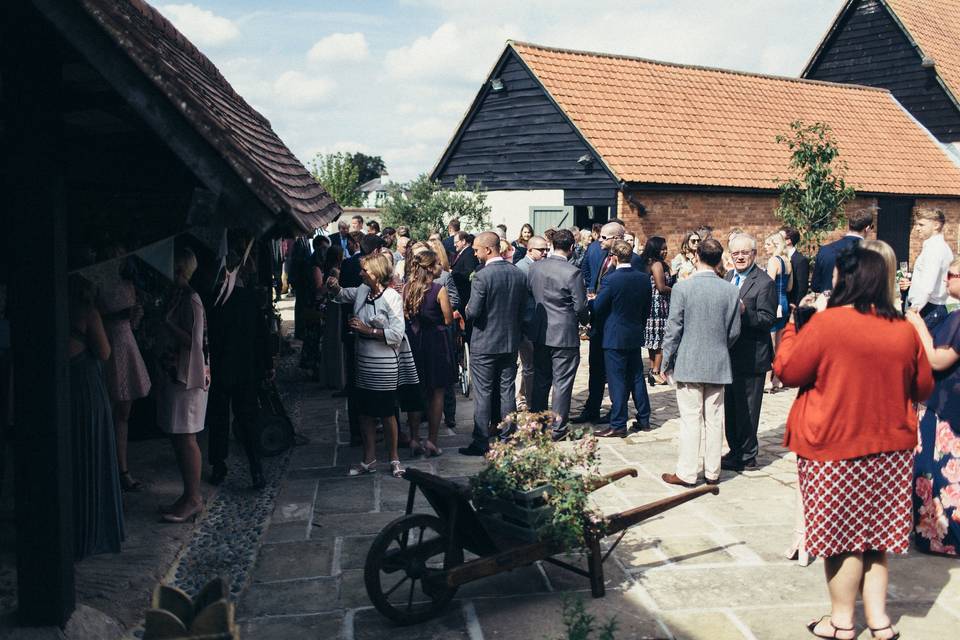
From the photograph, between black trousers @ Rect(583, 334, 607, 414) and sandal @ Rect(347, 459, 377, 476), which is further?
black trousers @ Rect(583, 334, 607, 414)

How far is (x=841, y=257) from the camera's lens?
14.2 feet

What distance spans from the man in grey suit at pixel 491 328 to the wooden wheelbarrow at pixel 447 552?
3137 mm

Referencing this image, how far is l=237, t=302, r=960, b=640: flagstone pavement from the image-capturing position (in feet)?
15.0

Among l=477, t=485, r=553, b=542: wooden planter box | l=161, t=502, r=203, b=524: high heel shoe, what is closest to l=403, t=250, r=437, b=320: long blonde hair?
l=161, t=502, r=203, b=524: high heel shoe

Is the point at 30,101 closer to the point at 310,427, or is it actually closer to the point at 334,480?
the point at 334,480

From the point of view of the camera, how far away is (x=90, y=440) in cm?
537

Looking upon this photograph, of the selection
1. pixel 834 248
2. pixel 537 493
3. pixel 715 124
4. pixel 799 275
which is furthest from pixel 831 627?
pixel 715 124

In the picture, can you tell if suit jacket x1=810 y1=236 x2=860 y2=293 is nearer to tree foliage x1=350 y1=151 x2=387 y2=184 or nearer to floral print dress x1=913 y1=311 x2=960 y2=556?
floral print dress x1=913 y1=311 x2=960 y2=556

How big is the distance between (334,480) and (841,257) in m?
4.45

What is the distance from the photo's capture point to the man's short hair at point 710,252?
6.72 meters

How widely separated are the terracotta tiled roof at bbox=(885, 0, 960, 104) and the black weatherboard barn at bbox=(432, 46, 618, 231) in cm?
1377

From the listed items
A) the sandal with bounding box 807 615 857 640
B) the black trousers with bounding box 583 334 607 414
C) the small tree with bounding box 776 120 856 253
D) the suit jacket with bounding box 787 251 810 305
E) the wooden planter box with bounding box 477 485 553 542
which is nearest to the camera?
the sandal with bounding box 807 615 857 640

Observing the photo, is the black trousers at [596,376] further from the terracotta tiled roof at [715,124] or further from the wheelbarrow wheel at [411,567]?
the terracotta tiled roof at [715,124]

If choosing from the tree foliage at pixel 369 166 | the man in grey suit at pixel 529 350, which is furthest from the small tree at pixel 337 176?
the tree foliage at pixel 369 166
